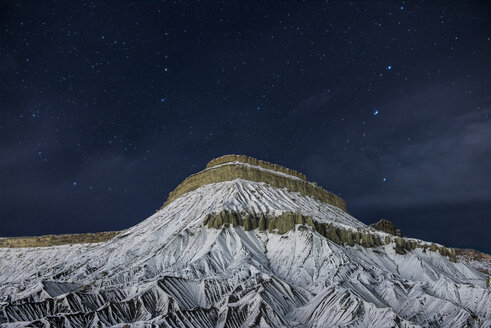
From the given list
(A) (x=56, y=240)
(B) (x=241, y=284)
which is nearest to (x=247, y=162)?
(B) (x=241, y=284)

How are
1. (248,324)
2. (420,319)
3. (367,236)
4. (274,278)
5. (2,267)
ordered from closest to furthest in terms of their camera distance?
1. (248,324)
2. (420,319)
3. (274,278)
4. (367,236)
5. (2,267)

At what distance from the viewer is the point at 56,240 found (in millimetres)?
110938

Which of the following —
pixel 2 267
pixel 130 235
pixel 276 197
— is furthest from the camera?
pixel 2 267

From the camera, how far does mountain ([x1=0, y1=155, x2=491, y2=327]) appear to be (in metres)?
35.9

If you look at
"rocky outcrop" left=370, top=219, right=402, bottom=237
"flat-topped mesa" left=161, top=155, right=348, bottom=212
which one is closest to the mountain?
"flat-topped mesa" left=161, top=155, right=348, bottom=212

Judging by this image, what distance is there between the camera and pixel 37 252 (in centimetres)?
10831

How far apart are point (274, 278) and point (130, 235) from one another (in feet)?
129

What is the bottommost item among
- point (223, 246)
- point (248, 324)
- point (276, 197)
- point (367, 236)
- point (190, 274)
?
point (248, 324)

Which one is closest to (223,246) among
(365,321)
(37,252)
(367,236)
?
(365,321)

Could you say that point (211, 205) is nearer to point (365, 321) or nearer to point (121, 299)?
point (121, 299)

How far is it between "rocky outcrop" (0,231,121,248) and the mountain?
37596 millimetres

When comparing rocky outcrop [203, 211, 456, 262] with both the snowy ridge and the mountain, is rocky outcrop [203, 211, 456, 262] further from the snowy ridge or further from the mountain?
the snowy ridge

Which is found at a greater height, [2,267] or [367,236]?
[367,236]

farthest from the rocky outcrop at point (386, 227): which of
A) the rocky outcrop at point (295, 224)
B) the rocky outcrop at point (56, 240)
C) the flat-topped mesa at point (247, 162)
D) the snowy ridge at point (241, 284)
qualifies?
the rocky outcrop at point (56, 240)
